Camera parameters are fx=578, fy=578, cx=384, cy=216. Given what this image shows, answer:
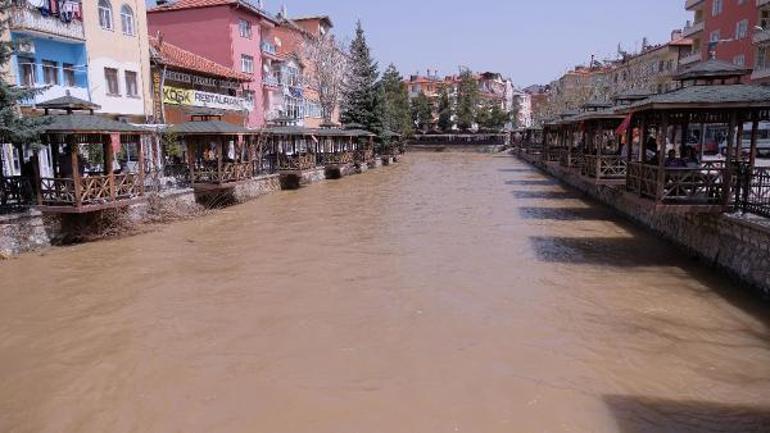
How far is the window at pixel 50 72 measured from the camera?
21.2 metres

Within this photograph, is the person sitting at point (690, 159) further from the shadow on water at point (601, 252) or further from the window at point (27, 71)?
the window at point (27, 71)

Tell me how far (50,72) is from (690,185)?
70.8 ft

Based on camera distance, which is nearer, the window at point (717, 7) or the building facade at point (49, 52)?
the building facade at point (49, 52)

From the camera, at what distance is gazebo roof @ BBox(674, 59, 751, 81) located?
13.1 metres

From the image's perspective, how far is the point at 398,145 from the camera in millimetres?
60938

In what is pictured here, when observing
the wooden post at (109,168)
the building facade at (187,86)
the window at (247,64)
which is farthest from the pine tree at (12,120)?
the window at (247,64)

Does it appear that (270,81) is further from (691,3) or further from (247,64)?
(691,3)

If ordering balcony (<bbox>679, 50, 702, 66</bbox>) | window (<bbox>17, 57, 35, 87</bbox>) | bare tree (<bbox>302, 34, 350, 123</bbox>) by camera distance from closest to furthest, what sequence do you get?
window (<bbox>17, 57, 35, 87</bbox>) → bare tree (<bbox>302, 34, 350, 123</bbox>) → balcony (<bbox>679, 50, 702, 66</bbox>)

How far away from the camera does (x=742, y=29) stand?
4159 cm

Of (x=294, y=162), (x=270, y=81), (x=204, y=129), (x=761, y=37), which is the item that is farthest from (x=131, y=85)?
(x=761, y=37)

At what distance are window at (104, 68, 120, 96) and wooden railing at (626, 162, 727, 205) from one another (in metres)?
21.5

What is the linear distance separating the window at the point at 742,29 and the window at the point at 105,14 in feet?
134

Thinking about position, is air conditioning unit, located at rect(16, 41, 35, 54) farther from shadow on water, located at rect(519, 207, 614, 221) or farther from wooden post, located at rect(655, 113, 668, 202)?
shadow on water, located at rect(519, 207, 614, 221)

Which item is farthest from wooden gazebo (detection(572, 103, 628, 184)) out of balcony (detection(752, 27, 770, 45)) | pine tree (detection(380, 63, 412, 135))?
pine tree (detection(380, 63, 412, 135))
